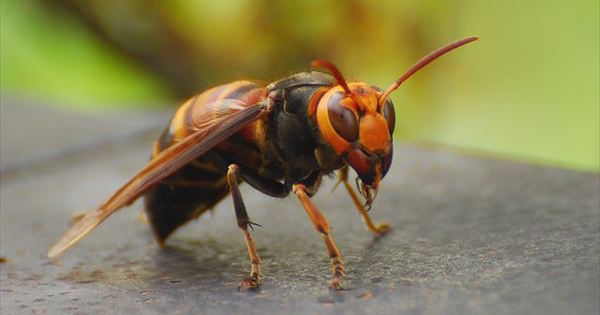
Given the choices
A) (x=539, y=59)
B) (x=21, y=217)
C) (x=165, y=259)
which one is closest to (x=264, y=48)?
(x=539, y=59)

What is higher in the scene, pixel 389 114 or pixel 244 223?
pixel 389 114

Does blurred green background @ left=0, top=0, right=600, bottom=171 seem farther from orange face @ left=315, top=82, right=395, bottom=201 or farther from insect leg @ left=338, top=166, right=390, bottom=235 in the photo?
orange face @ left=315, top=82, right=395, bottom=201

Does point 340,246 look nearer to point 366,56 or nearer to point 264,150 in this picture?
point 264,150

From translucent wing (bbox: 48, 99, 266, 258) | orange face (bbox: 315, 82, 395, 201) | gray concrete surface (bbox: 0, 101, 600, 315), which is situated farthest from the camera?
translucent wing (bbox: 48, 99, 266, 258)

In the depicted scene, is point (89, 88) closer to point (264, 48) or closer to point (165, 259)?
point (264, 48)

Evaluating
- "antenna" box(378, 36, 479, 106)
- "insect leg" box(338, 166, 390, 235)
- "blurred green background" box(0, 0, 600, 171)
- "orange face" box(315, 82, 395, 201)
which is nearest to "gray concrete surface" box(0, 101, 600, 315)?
"insect leg" box(338, 166, 390, 235)

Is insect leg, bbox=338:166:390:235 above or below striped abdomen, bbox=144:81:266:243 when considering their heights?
below

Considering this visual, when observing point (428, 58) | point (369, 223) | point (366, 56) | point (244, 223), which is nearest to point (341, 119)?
point (428, 58)
